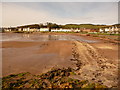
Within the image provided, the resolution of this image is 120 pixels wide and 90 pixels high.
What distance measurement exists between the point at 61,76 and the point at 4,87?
2818 millimetres

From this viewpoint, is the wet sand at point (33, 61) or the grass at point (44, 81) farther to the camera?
the wet sand at point (33, 61)

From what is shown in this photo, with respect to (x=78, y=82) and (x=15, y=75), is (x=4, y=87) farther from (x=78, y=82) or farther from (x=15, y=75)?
(x=78, y=82)

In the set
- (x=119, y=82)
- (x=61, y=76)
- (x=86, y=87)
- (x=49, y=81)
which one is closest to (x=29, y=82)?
(x=49, y=81)

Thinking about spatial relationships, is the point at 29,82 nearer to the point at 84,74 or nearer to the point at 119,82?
the point at 84,74

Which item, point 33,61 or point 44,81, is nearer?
point 44,81

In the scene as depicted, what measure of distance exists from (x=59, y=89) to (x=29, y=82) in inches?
62.6

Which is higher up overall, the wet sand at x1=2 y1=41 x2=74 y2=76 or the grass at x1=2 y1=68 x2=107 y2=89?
the wet sand at x1=2 y1=41 x2=74 y2=76

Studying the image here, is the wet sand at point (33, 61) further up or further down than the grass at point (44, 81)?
further up

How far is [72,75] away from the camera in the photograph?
17.5ft

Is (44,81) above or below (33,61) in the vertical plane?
below

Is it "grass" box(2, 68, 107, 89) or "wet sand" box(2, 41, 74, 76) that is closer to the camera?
"grass" box(2, 68, 107, 89)

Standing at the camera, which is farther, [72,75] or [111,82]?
[72,75]

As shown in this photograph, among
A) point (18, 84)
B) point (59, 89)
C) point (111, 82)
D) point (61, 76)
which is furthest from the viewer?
point (61, 76)

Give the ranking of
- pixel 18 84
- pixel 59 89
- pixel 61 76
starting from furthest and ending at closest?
pixel 61 76, pixel 18 84, pixel 59 89
